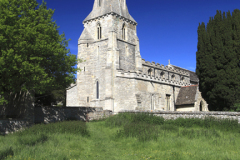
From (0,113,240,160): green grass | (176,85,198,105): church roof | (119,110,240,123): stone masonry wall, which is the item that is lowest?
(0,113,240,160): green grass

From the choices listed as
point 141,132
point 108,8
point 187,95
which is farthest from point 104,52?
point 141,132

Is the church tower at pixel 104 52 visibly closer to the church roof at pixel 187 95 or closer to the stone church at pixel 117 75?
the stone church at pixel 117 75

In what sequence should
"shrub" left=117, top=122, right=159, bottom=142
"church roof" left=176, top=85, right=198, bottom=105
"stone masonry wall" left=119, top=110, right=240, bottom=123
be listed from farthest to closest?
"church roof" left=176, top=85, right=198, bottom=105 → "stone masonry wall" left=119, top=110, right=240, bottom=123 → "shrub" left=117, top=122, right=159, bottom=142

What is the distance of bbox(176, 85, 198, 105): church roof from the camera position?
27341 millimetres

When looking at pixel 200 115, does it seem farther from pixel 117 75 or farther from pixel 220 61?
pixel 117 75

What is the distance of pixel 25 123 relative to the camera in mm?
15219

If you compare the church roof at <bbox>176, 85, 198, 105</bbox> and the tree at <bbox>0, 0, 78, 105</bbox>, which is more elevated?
the tree at <bbox>0, 0, 78, 105</bbox>

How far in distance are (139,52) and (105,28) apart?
216 inches

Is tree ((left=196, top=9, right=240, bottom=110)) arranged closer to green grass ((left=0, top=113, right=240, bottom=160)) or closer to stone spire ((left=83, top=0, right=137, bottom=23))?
green grass ((left=0, top=113, right=240, bottom=160))

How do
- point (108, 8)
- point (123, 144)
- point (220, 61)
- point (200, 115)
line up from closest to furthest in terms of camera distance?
point (123, 144) → point (200, 115) → point (220, 61) → point (108, 8)

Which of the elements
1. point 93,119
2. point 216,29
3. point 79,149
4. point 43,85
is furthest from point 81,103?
point 79,149

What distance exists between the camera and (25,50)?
535 inches

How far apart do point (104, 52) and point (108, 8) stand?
579cm

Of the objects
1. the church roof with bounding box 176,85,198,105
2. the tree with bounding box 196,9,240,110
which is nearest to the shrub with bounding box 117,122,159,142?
the tree with bounding box 196,9,240,110
